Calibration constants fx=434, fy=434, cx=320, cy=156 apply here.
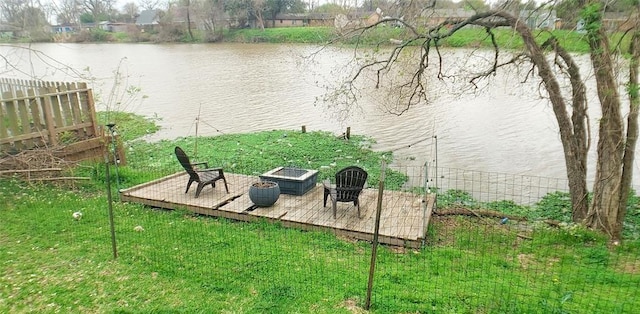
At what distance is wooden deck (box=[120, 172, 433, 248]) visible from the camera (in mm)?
6059

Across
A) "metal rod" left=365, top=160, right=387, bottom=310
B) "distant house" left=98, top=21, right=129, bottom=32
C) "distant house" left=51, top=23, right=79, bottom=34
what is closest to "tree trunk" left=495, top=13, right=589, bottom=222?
"metal rod" left=365, top=160, right=387, bottom=310

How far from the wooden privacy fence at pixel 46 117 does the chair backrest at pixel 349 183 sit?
555 cm

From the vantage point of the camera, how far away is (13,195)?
7027mm

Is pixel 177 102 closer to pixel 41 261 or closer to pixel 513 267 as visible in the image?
pixel 41 261

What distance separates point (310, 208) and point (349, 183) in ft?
2.74

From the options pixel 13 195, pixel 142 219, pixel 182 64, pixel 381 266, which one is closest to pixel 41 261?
pixel 142 219

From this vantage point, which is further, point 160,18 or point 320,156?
Answer: point 160,18

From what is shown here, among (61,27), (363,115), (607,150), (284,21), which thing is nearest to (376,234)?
(607,150)

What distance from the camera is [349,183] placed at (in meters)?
6.45

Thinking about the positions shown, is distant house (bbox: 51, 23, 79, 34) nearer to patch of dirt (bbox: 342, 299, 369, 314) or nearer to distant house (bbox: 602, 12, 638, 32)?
patch of dirt (bbox: 342, 299, 369, 314)

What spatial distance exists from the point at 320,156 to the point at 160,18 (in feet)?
169

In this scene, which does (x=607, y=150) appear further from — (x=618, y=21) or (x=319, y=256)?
(x=319, y=256)

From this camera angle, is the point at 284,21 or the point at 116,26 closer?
the point at 284,21

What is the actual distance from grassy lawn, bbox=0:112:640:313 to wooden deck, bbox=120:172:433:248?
0.17 meters
